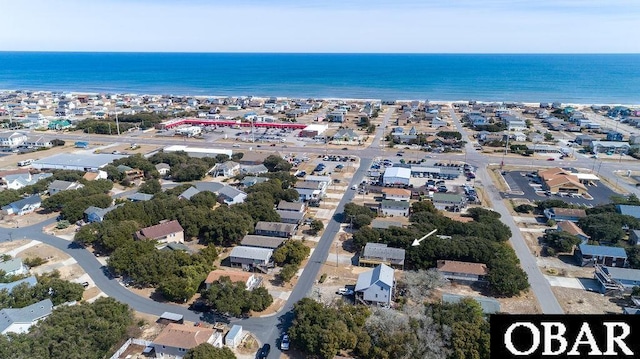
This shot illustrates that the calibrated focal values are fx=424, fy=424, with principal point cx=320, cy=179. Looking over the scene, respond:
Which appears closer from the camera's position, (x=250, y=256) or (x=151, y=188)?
(x=250, y=256)

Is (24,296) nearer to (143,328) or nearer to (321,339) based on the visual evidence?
(143,328)

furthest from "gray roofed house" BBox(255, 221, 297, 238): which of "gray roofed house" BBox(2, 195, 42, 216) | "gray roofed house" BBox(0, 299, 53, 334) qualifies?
"gray roofed house" BBox(2, 195, 42, 216)

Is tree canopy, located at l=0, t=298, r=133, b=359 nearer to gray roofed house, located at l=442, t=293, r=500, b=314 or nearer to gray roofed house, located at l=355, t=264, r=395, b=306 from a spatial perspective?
gray roofed house, located at l=355, t=264, r=395, b=306

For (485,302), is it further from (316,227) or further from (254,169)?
(254,169)

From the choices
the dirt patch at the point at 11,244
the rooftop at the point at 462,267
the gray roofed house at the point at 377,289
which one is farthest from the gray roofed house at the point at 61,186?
the rooftop at the point at 462,267

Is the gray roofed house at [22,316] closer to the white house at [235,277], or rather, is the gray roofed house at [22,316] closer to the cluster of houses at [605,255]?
the white house at [235,277]

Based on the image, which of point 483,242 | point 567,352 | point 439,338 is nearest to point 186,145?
point 483,242

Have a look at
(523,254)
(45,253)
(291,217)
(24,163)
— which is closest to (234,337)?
(291,217)
